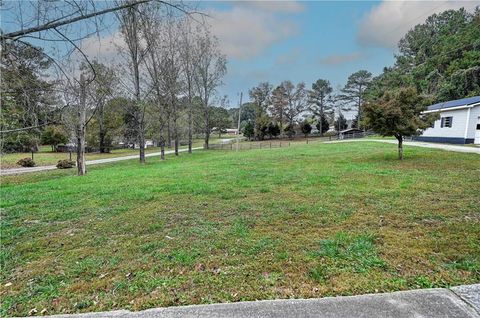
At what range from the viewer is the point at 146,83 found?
19500 mm

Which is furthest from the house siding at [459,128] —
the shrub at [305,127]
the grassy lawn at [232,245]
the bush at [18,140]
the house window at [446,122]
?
the shrub at [305,127]

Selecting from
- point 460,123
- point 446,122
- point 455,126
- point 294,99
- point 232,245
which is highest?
point 294,99

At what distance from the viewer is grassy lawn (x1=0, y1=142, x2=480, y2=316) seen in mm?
2369

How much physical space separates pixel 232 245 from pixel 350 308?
156 centimetres

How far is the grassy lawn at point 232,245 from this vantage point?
93.3 inches

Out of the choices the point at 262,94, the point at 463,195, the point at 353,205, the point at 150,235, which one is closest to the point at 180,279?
the point at 150,235

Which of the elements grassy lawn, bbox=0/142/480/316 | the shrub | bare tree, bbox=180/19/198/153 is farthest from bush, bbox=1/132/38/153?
the shrub

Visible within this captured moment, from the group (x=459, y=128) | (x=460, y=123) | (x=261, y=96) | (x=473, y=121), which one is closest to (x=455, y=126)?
(x=459, y=128)

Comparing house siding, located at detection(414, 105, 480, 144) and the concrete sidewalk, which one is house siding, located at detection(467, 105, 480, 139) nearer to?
house siding, located at detection(414, 105, 480, 144)

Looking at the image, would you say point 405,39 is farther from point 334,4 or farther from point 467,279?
point 467,279

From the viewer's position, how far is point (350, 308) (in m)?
2.01

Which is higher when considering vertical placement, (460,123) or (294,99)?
(294,99)

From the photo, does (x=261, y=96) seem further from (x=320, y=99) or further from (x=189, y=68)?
(x=189, y=68)

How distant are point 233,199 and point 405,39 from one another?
55.9 m
